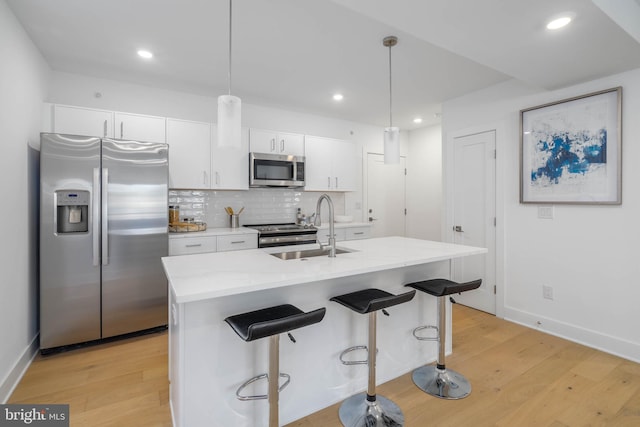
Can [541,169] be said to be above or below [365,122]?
below

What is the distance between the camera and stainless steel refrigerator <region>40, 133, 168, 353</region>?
8.42 ft

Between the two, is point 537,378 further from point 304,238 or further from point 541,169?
point 304,238

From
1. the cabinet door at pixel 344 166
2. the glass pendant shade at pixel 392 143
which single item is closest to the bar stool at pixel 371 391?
the glass pendant shade at pixel 392 143

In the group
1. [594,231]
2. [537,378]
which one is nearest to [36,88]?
[537,378]

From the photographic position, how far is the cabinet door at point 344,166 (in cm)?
452

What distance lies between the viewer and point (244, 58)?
283 cm

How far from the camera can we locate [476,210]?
12.0 feet

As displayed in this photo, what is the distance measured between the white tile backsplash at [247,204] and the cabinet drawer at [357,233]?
0.52 m

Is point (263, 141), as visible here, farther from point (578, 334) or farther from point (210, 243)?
point (578, 334)

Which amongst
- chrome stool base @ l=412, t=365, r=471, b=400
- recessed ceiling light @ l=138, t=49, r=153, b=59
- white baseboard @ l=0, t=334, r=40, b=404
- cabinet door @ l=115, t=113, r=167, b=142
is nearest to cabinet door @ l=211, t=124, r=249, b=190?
cabinet door @ l=115, t=113, r=167, b=142

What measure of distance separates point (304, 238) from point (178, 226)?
142cm

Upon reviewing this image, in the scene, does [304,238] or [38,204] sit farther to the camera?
[304,238]

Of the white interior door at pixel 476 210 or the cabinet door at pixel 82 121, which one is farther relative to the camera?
the white interior door at pixel 476 210

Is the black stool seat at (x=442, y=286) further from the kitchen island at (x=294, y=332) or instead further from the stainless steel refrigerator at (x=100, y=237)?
the stainless steel refrigerator at (x=100, y=237)
